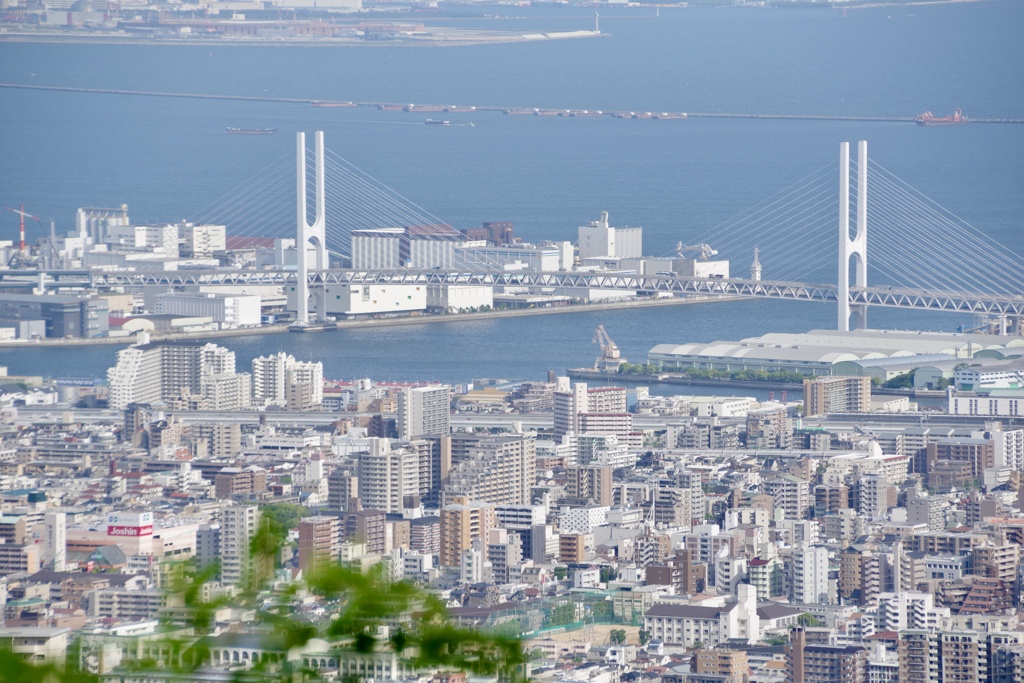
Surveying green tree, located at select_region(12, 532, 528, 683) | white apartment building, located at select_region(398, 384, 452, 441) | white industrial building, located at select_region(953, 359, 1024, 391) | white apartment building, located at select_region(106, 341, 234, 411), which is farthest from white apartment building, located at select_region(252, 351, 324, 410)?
green tree, located at select_region(12, 532, 528, 683)

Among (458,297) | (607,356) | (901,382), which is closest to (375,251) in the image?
(458,297)

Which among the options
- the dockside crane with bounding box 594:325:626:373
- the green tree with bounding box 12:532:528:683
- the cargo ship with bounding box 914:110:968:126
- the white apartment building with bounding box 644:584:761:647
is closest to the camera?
the green tree with bounding box 12:532:528:683

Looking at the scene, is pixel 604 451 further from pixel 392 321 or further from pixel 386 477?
pixel 392 321

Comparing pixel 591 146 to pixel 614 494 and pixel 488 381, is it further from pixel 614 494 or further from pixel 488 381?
pixel 614 494

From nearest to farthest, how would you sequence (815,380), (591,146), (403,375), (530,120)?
1. (815,380)
2. (403,375)
3. (591,146)
4. (530,120)

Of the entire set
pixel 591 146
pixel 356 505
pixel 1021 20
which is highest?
pixel 1021 20

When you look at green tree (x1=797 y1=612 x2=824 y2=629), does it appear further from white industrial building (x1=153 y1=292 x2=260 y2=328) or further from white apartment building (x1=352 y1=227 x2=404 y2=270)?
white apartment building (x1=352 y1=227 x2=404 y2=270)

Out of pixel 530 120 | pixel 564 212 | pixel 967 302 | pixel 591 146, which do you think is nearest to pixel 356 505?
pixel 967 302
